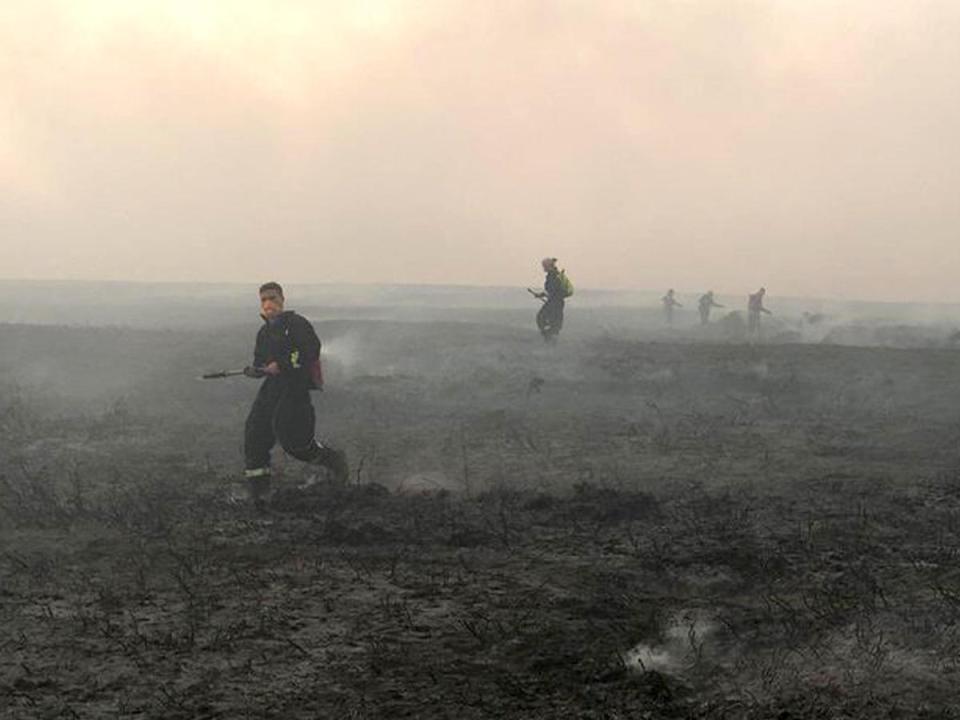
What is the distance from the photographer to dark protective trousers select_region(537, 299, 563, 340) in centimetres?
1742

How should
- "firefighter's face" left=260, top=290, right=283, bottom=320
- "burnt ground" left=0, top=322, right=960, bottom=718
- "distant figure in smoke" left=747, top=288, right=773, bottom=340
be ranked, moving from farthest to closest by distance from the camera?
"distant figure in smoke" left=747, top=288, right=773, bottom=340 → "firefighter's face" left=260, top=290, right=283, bottom=320 → "burnt ground" left=0, top=322, right=960, bottom=718

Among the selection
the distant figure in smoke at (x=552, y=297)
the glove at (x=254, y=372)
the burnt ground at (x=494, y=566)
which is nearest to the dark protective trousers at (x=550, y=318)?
the distant figure in smoke at (x=552, y=297)

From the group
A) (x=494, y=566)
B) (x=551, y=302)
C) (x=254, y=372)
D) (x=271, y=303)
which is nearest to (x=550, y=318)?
(x=551, y=302)

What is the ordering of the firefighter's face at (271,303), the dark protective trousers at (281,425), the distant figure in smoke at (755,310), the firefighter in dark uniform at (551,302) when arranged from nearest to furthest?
the dark protective trousers at (281,425), the firefighter's face at (271,303), the firefighter in dark uniform at (551,302), the distant figure in smoke at (755,310)

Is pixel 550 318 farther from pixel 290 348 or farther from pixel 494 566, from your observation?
pixel 494 566

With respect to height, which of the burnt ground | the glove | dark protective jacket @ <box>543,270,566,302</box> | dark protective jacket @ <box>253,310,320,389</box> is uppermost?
dark protective jacket @ <box>543,270,566,302</box>

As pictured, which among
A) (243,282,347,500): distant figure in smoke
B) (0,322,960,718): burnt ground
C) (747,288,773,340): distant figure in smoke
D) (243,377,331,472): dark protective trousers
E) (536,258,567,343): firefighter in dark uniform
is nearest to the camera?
(0,322,960,718): burnt ground

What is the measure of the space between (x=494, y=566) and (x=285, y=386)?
127 inches

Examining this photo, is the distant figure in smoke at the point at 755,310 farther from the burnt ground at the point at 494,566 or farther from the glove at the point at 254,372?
the glove at the point at 254,372

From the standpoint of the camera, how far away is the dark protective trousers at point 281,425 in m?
7.82

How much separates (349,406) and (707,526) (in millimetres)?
7610

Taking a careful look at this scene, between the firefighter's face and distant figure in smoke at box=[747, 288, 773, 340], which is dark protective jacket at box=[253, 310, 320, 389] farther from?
distant figure in smoke at box=[747, 288, 773, 340]

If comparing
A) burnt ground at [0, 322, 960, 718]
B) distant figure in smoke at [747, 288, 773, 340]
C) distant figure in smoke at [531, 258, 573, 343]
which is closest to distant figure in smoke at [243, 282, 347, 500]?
burnt ground at [0, 322, 960, 718]

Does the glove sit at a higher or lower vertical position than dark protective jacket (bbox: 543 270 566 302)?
lower
